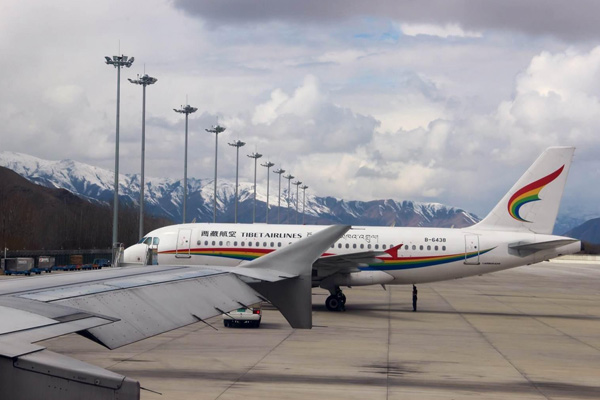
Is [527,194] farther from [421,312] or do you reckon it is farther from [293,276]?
[293,276]

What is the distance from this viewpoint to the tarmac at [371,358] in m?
16.2

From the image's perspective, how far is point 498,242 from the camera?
35500 millimetres

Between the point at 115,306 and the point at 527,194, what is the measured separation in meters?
31.6

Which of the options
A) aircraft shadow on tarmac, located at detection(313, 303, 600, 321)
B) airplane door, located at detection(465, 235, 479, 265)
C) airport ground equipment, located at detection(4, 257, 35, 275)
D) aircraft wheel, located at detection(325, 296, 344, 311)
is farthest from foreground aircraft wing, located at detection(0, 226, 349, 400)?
airport ground equipment, located at detection(4, 257, 35, 275)

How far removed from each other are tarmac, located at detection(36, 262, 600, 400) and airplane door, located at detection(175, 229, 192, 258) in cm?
509

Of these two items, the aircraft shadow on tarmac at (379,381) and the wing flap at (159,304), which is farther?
the aircraft shadow on tarmac at (379,381)

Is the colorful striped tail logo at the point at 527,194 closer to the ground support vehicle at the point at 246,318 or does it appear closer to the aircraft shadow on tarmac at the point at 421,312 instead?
the aircraft shadow on tarmac at the point at 421,312

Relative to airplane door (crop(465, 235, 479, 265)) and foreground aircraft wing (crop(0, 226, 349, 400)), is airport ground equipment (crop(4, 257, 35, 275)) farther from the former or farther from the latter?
foreground aircraft wing (crop(0, 226, 349, 400))

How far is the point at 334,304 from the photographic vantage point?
34188mm

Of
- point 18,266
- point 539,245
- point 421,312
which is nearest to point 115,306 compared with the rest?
point 421,312

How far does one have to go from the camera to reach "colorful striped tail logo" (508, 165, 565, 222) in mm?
36188

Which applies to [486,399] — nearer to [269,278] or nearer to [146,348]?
[269,278]

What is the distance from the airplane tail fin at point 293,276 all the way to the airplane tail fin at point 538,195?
2844cm

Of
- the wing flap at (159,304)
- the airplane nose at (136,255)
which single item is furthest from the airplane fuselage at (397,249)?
the wing flap at (159,304)
